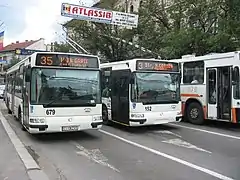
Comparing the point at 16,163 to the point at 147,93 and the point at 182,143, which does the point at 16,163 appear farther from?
the point at 147,93

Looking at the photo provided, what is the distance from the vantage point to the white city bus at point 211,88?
13.6m

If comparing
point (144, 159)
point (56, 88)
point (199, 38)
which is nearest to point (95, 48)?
point (199, 38)

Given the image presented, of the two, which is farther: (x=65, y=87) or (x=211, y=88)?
(x=211, y=88)

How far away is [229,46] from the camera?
70.7ft

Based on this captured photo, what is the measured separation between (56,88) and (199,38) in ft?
48.7

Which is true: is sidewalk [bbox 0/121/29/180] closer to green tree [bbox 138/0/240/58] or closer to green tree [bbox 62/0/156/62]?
green tree [bbox 138/0/240/58]

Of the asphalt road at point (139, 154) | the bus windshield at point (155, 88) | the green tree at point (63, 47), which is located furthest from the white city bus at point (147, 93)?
the green tree at point (63, 47)

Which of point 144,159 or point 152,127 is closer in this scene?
point 144,159

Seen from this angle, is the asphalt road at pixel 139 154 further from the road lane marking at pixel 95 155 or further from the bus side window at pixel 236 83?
the bus side window at pixel 236 83

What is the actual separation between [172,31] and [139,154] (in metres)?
19.3

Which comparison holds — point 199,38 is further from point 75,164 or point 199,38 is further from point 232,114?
point 75,164

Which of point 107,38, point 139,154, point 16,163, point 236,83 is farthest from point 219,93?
point 107,38

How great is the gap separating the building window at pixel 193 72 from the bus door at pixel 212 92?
47 cm

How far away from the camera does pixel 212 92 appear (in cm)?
1485
